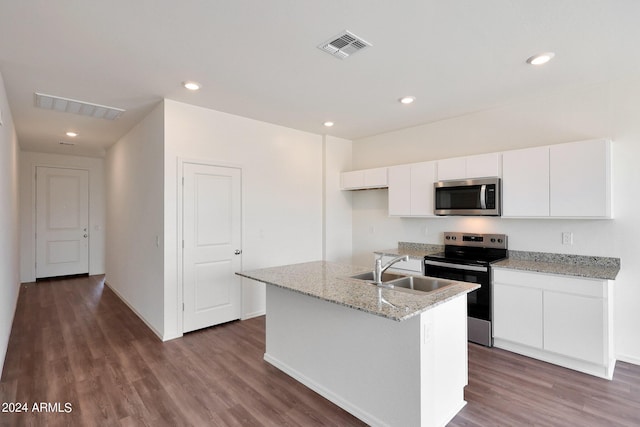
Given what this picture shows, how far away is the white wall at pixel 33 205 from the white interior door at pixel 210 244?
4.91m

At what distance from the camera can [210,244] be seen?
3.96 metres

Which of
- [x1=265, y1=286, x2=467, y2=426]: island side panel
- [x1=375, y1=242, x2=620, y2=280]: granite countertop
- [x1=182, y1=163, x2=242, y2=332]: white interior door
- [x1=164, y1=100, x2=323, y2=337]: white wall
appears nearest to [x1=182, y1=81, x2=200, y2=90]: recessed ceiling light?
[x1=164, y1=100, x2=323, y2=337]: white wall

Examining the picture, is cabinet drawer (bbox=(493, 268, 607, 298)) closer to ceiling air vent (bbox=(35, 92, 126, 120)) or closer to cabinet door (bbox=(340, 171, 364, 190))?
cabinet door (bbox=(340, 171, 364, 190))

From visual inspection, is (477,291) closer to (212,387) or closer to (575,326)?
(575,326)

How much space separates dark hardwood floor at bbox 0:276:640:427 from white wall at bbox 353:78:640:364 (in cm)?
84

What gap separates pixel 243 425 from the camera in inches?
85.9

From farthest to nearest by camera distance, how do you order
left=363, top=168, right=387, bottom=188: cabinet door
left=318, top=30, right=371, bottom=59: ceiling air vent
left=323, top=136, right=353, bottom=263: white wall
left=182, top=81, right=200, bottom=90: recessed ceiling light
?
left=323, top=136, right=353, bottom=263: white wall → left=363, top=168, right=387, bottom=188: cabinet door → left=182, top=81, right=200, bottom=90: recessed ceiling light → left=318, top=30, right=371, bottom=59: ceiling air vent

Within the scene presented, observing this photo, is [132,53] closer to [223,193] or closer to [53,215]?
[223,193]

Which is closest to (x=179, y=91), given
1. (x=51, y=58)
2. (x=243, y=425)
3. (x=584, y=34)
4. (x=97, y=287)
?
(x=51, y=58)

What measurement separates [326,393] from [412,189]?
2.72 m

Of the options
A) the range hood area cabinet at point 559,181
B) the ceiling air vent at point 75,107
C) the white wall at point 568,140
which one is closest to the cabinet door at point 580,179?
the range hood area cabinet at point 559,181

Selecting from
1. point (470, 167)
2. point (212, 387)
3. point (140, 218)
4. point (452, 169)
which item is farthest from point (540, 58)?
point (140, 218)

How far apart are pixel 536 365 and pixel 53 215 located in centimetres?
846

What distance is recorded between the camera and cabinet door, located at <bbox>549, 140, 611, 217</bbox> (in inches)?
114
